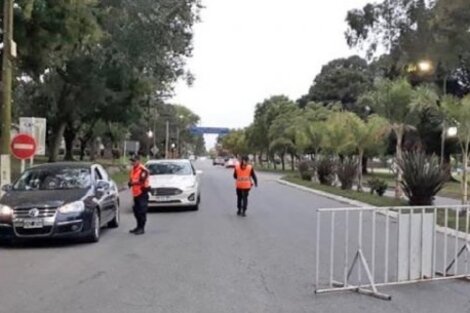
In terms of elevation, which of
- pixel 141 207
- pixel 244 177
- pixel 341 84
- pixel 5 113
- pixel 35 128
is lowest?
pixel 141 207

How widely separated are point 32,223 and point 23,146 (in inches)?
294

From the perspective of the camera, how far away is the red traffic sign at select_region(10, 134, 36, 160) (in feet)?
63.1

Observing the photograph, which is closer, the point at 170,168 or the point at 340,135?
the point at 170,168

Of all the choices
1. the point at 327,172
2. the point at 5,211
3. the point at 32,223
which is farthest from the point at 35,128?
the point at 327,172

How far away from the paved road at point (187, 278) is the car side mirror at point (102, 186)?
0.96 m

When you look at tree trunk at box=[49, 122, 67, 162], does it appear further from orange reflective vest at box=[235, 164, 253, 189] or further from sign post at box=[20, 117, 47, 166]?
orange reflective vest at box=[235, 164, 253, 189]

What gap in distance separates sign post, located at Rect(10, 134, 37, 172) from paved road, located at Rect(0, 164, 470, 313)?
516 cm

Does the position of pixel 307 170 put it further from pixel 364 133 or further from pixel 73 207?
pixel 73 207

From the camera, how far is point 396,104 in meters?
27.7

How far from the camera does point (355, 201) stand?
25.9 metres

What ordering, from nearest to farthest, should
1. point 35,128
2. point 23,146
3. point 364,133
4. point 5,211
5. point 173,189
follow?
point 5,211 → point 23,146 → point 173,189 → point 35,128 → point 364,133

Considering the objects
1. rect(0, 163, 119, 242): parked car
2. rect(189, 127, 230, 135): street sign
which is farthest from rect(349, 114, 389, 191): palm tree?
rect(189, 127, 230, 135): street sign

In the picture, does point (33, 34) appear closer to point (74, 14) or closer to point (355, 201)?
point (74, 14)

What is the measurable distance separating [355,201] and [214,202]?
520cm
